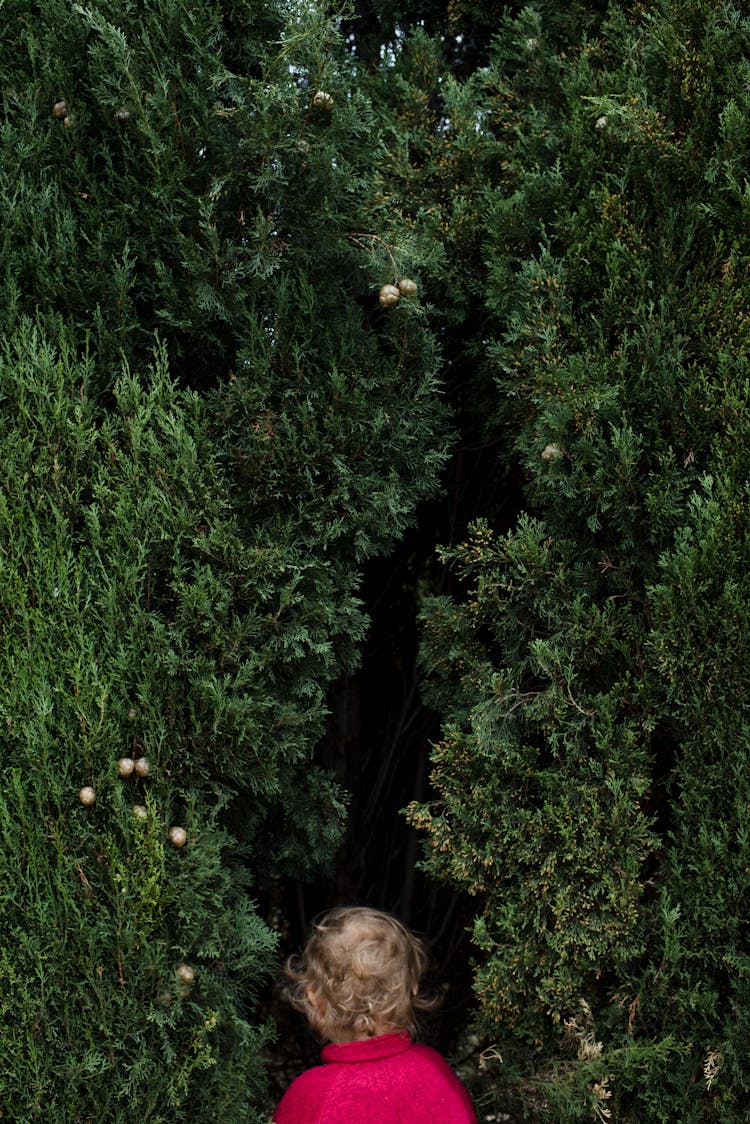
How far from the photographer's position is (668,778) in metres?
2.72

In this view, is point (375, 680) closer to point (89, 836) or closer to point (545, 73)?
point (89, 836)

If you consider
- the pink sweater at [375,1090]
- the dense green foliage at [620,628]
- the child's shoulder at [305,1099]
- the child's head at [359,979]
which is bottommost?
the child's shoulder at [305,1099]

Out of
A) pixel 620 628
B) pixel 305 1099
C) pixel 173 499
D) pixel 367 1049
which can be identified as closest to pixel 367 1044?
pixel 367 1049

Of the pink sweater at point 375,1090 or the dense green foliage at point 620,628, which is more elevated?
the dense green foliage at point 620,628

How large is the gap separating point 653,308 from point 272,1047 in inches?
131

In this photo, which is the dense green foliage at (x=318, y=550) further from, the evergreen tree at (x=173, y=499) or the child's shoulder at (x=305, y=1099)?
the child's shoulder at (x=305, y=1099)

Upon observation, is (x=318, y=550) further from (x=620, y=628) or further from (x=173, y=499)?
(x=620, y=628)

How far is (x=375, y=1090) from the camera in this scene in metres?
2.60

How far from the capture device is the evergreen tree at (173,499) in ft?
7.75

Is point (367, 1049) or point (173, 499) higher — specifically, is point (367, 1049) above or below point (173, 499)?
below

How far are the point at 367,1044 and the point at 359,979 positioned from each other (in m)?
0.17

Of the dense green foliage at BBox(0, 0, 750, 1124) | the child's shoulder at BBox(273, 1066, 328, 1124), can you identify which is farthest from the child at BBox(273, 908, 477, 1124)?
the dense green foliage at BBox(0, 0, 750, 1124)

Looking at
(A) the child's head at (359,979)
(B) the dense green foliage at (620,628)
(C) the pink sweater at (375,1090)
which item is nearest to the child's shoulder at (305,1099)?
(C) the pink sweater at (375,1090)

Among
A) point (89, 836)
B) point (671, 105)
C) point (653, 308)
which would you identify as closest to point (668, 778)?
point (653, 308)
